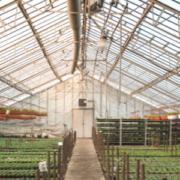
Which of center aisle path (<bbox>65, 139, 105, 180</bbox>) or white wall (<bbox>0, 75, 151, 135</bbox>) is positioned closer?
center aisle path (<bbox>65, 139, 105, 180</bbox>)

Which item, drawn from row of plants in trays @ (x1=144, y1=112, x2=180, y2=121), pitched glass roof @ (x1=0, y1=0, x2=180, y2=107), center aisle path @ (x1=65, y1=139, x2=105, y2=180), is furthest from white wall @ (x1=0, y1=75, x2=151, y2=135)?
center aisle path @ (x1=65, y1=139, x2=105, y2=180)

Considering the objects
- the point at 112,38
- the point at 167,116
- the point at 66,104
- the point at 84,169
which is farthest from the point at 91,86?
the point at 84,169

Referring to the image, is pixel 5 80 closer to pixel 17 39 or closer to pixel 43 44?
pixel 43 44

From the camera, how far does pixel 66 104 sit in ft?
76.9

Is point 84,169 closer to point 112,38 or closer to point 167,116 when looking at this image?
point 167,116

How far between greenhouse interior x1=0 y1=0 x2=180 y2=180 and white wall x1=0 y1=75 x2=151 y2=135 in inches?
3.8

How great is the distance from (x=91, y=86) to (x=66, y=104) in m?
3.09

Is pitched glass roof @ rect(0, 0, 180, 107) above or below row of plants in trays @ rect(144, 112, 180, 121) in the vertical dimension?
above

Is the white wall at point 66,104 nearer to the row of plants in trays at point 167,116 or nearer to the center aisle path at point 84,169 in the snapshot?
the row of plants in trays at point 167,116

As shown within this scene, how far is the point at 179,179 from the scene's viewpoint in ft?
21.2

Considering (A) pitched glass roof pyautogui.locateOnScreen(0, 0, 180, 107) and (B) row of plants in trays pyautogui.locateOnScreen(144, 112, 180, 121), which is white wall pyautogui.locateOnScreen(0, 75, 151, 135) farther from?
(B) row of plants in trays pyautogui.locateOnScreen(144, 112, 180, 121)

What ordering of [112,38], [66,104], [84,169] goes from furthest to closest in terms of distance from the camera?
[66,104], [112,38], [84,169]

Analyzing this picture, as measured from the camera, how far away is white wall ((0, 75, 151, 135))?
22.4 metres

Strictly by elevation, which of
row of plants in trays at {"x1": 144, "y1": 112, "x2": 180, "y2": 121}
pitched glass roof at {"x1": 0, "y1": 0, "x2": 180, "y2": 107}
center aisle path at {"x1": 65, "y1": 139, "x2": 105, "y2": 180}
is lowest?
center aisle path at {"x1": 65, "y1": 139, "x2": 105, "y2": 180}
